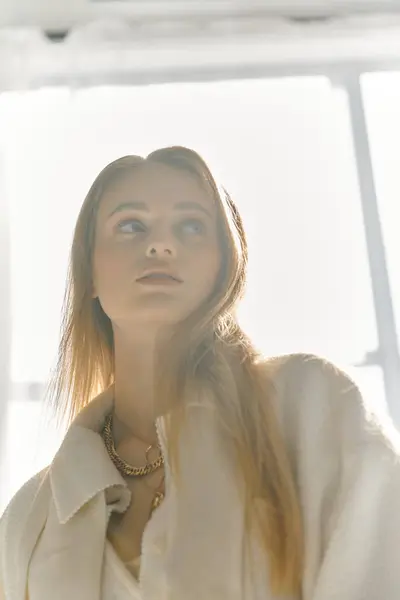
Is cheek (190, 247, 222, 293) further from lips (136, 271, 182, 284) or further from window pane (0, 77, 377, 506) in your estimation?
window pane (0, 77, 377, 506)

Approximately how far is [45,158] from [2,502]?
1.68 feet

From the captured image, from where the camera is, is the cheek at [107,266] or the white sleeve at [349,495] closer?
the white sleeve at [349,495]

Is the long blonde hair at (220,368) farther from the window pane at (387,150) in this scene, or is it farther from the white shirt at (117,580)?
the window pane at (387,150)

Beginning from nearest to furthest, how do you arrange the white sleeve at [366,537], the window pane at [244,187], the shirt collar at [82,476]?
the white sleeve at [366,537] < the shirt collar at [82,476] < the window pane at [244,187]

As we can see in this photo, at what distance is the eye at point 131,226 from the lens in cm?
79

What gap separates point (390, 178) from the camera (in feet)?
3.52

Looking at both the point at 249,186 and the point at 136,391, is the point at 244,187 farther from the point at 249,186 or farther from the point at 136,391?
the point at 136,391

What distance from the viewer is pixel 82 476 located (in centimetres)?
72

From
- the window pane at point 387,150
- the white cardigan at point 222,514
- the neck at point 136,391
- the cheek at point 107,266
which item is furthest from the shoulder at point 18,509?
the window pane at point 387,150

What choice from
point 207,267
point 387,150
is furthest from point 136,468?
point 387,150

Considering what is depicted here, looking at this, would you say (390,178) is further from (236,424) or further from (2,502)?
(2,502)

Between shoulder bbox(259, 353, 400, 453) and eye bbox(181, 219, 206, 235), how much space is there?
0.16 m

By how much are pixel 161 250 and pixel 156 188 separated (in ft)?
0.25

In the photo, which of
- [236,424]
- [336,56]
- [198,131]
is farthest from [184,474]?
[336,56]
